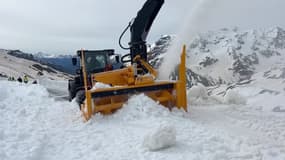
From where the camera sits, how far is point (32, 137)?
18.6ft

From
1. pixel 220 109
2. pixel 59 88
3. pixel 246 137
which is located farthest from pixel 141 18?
pixel 59 88

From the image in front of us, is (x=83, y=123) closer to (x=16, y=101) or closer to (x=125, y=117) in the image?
(x=125, y=117)

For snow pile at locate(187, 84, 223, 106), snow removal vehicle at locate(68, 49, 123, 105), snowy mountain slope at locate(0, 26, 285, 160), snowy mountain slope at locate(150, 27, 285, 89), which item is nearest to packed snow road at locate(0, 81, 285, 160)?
→ snowy mountain slope at locate(0, 26, 285, 160)

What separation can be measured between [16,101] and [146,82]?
190 inches

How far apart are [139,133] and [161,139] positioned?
1.02 meters

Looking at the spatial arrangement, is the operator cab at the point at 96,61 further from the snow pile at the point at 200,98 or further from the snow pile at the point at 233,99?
the snow pile at the point at 233,99

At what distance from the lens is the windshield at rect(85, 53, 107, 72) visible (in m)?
9.76

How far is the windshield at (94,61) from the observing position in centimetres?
976

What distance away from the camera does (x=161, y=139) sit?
15.5 feet

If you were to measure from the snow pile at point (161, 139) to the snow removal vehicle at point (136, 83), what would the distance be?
256 cm

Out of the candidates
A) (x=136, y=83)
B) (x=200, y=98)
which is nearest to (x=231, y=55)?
(x=200, y=98)

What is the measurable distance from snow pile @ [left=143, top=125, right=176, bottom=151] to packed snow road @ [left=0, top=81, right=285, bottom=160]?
Answer: 0.05 metres

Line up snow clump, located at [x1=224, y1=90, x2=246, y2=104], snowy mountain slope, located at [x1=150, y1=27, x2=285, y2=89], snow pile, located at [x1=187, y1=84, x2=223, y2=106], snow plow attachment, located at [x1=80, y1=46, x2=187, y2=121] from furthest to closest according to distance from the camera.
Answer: snowy mountain slope, located at [x1=150, y1=27, x2=285, y2=89]
snow pile, located at [x1=187, y1=84, x2=223, y2=106]
snow clump, located at [x1=224, y1=90, x2=246, y2=104]
snow plow attachment, located at [x1=80, y1=46, x2=187, y2=121]

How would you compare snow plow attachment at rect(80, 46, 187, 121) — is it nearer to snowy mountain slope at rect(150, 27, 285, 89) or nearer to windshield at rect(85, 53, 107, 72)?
windshield at rect(85, 53, 107, 72)
